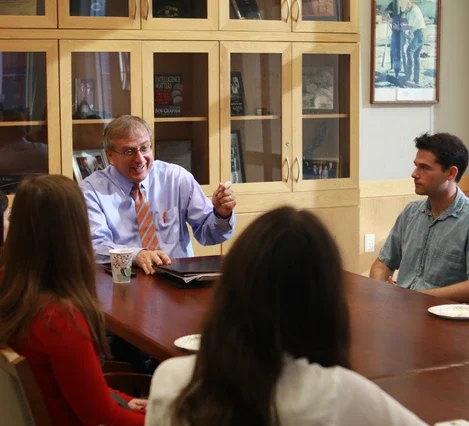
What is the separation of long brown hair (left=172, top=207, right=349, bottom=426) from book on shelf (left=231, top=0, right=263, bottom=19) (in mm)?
3165

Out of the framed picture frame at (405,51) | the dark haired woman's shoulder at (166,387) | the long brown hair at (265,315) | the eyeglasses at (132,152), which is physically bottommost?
the dark haired woman's shoulder at (166,387)

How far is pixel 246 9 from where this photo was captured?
4254 mm

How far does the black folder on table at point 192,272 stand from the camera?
8.93ft

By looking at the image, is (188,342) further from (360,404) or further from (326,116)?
(326,116)

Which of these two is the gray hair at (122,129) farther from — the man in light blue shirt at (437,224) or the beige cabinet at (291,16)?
the man in light blue shirt at (437,224)

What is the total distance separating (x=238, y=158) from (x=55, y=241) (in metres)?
2.62

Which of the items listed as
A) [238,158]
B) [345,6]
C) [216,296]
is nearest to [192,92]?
[238,158]

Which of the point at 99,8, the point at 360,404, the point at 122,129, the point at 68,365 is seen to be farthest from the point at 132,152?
the point at 360,404

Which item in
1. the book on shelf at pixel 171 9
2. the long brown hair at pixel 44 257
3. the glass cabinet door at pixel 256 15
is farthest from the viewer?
the glass cabinet door at pixel 256 15

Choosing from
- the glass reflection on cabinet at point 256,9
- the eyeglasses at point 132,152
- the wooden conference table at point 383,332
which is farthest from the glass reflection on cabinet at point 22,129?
the wooden conference table at point 383,332

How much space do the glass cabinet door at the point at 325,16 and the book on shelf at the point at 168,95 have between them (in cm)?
66

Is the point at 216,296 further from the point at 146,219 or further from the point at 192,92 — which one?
the point at 192,92

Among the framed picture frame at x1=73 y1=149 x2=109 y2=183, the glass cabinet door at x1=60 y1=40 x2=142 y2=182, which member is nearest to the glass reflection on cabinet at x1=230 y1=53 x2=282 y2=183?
the glass cabinet door at x1=60 y1=40 x2=142 y2=182

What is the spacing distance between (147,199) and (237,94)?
1.03 metres
